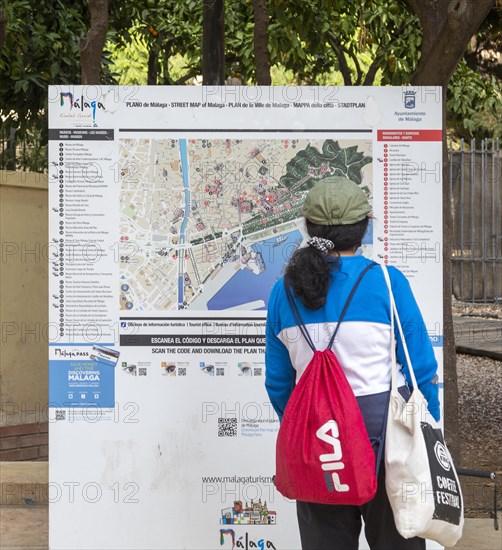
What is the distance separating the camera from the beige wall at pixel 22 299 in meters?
7.12

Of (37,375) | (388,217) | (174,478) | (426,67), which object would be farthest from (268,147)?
(37,375)

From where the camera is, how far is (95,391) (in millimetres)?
4633

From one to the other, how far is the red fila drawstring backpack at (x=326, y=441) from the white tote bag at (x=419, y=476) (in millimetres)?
81

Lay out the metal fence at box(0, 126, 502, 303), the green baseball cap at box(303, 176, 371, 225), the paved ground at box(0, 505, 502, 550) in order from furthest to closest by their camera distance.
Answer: the metal fence at box(0, 126, 502, 303) → the paved ground at box(0, 505, 502, 550) → the green baseball cap at box(303, 176, 371, 225)

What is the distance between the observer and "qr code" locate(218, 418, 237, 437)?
4.62 meters

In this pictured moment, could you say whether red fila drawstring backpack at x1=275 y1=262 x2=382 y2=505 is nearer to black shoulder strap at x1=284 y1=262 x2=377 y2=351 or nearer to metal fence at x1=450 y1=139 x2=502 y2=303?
black shoulder strap at x1=284 y1=262 x2=377 y2=351

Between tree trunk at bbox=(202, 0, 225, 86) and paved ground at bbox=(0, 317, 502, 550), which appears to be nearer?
paved ground at bbox=(0, 317, 502, 550)

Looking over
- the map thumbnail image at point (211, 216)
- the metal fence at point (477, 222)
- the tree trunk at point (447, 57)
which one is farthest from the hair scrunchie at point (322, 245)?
the metal fence at point (477, 222)

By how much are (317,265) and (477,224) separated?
1364cm

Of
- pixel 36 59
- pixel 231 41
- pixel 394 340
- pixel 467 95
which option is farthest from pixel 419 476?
pixel 467 95

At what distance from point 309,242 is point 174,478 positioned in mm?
1635

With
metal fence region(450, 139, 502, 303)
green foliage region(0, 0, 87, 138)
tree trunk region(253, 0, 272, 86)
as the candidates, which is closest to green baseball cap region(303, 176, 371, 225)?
tree trunk region(253, 0, 272, 86)

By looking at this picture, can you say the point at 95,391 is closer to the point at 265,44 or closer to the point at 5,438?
the point at 5,438

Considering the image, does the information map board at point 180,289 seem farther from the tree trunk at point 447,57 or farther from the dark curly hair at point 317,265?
the tree trunk at point 447,57
